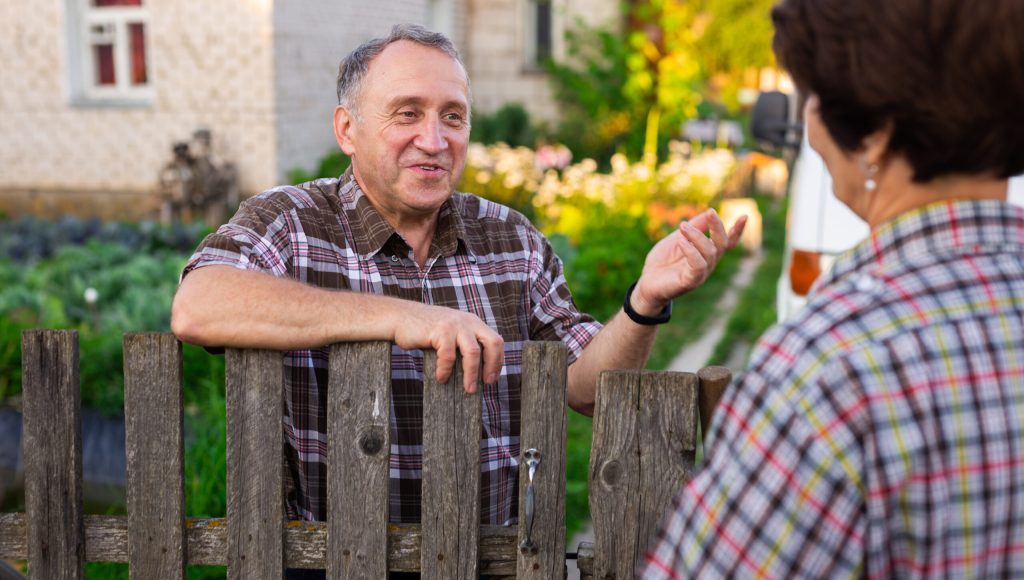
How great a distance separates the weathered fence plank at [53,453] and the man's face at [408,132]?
0.68m

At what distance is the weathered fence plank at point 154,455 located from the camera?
176 cm

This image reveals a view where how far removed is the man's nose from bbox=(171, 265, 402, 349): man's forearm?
0.49 meters

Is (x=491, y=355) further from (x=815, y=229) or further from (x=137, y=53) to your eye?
(x=137, y=53)

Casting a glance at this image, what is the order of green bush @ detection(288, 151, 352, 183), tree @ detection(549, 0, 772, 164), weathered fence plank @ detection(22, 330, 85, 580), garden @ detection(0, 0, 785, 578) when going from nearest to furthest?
weathered fence plank @ detection(22, 330, 85, 580), garden @ detection(0, 0, 785, 578), green bush @ detection(288, 151, 352, 183), tree @ detection(549, 0, 772, 164)

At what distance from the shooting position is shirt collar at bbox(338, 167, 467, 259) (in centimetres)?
208

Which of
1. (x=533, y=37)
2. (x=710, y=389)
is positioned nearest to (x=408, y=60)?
(x=710, y=389)

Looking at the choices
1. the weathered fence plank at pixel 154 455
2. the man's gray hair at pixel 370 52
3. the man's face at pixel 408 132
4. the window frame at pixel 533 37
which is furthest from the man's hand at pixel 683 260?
the window frame at pixel 533 37

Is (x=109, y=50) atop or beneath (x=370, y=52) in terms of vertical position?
atop

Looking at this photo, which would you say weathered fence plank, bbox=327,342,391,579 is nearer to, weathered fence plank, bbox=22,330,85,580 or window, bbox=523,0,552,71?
weathered fence plank, bbox=22,330,85,580

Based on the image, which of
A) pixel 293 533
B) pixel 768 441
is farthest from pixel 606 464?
pixel 768 441

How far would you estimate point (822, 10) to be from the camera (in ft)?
3.56

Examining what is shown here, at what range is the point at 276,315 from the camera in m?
1.73

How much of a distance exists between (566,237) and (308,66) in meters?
4.52

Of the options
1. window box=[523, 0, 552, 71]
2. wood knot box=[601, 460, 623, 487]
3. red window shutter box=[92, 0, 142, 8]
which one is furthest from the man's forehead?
window box=[523, 0, 552, 71]
